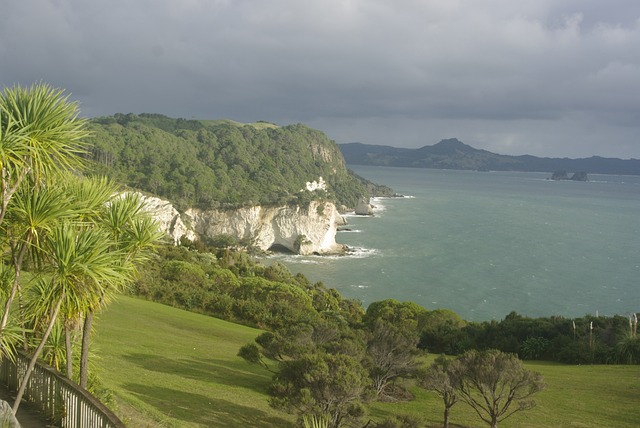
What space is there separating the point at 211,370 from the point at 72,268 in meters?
9.03

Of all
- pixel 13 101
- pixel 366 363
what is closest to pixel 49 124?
pixel 13 101

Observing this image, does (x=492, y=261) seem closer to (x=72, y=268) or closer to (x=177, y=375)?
(x=177, y=375)

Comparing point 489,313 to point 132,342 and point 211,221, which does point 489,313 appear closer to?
point 132,342

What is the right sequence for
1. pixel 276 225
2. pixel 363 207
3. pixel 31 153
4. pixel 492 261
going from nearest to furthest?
pixel 31 153 < pixel 492 261 < pixel 276 225 < pixel 363 207

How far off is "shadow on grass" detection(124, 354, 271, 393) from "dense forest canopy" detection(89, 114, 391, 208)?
2281 inches

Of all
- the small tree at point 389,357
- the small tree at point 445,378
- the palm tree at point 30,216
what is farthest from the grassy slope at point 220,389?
the palm tree at point 30,216

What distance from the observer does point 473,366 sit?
11.1m

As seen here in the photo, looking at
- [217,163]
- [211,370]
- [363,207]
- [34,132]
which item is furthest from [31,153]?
[363,207]

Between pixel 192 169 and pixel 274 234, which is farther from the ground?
pixel 192 169

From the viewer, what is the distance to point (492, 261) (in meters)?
65.9

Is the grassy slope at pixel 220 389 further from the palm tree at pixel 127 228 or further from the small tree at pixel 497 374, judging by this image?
the palm tree at pixel 127 228

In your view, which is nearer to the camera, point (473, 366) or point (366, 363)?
point (473, 366)

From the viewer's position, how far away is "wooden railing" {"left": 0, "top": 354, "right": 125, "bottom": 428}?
624cm

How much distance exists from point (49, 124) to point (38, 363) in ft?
11.7
